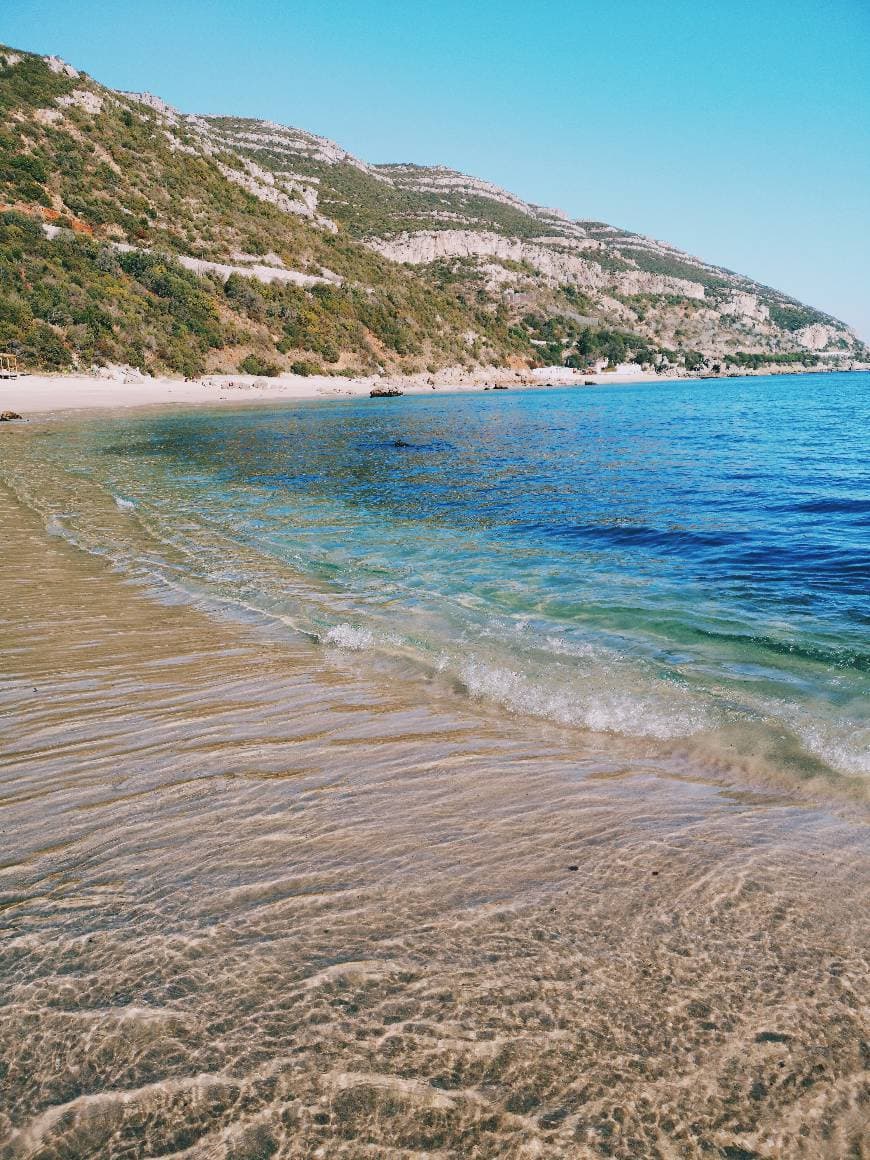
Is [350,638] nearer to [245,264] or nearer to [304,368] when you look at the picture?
[304,368]

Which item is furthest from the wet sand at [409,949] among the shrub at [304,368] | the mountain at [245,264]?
the shrub at [304,368]

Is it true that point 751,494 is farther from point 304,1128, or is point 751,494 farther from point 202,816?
point 304,1128

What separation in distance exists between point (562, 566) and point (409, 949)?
292 inches

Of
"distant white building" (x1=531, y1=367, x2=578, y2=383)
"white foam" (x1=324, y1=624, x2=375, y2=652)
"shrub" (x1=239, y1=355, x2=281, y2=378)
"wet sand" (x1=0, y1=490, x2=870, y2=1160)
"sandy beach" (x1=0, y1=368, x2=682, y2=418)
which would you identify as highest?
"distant white building" (x1=531, y1=367, x2=578, y2=383)

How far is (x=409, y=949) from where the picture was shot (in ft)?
8.75

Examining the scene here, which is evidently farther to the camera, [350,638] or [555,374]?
[555,374]

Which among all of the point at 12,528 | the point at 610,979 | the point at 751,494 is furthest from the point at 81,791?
the point at 751,494

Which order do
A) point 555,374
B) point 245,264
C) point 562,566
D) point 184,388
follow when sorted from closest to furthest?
1. point 562,566
2. point 184,388
3. point 245,264
4. point 555,374

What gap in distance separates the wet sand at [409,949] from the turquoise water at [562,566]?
1200 millimetres

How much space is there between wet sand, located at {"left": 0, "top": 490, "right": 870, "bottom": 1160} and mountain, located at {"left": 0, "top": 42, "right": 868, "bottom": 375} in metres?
52.7

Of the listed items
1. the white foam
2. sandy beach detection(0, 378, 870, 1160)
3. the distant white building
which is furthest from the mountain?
sandy beach detection(0, 378, 870, 1160)

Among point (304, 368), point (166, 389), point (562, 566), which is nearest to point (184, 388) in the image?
point (166, 389)

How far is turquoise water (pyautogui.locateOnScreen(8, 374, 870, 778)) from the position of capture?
17.6 feet

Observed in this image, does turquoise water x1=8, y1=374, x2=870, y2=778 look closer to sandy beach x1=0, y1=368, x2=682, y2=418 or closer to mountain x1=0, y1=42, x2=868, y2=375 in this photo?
sandy beach x1=0, y1=368, x2=682, y2=418
